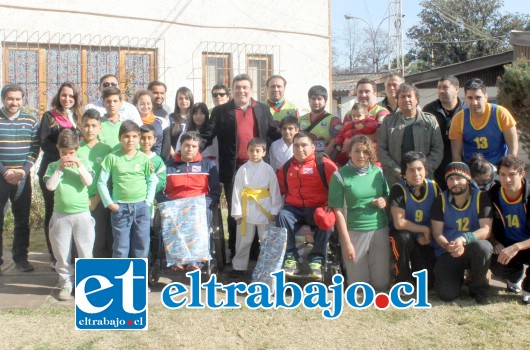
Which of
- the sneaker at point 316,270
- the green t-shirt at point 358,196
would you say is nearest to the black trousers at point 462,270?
the green t-shirt at point 358,196

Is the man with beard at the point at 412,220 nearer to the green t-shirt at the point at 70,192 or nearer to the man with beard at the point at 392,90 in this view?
the man with beard at the point at 392,90

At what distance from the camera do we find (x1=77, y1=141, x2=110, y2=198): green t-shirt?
18.1 ft

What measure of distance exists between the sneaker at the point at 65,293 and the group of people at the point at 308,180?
0.02 meters

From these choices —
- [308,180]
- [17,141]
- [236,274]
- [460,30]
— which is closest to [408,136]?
[308,180]

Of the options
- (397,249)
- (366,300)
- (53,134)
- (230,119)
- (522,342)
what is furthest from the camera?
(230,119)

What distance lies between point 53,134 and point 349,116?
2.86 meters

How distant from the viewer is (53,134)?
19.0ft

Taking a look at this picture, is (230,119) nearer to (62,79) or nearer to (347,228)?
(347,228)

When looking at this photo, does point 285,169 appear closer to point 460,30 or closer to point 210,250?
point 210,250

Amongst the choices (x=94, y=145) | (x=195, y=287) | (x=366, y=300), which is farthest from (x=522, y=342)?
(x=94, y=145)

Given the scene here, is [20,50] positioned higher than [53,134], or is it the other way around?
[20,50]

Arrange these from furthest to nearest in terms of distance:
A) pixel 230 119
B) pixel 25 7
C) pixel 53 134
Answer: pixel 25 7 < pixel 230 119 < pixel 53 134

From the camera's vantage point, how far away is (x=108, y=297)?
466 centimetres

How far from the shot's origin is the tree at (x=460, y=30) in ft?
133
